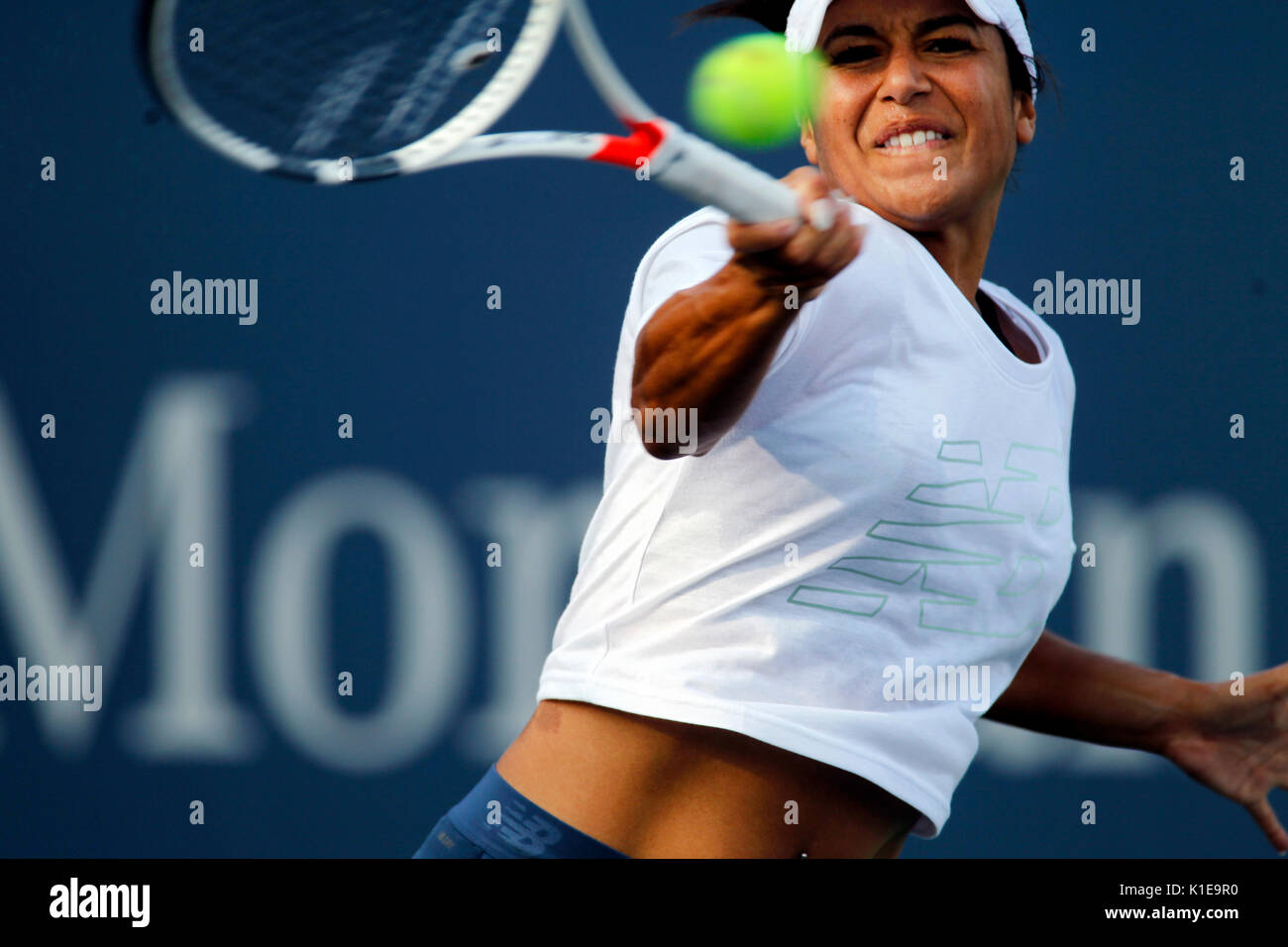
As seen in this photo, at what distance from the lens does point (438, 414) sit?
103 inches

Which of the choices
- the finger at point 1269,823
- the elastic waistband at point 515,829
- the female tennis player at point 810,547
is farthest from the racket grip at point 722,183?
the finger at point 1269,823

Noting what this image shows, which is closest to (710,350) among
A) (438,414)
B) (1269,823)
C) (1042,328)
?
(1042,328)

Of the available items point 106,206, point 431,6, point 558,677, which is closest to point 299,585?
point 106,206

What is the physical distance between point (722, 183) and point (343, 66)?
403mm

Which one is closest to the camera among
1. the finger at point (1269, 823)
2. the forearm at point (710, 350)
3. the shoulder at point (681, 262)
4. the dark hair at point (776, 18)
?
the forearm at point (710, 350)

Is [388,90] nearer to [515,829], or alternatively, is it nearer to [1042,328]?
[515,829]

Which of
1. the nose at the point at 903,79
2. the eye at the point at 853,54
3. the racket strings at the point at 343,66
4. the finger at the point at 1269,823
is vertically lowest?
the finger at the point at 1269,823

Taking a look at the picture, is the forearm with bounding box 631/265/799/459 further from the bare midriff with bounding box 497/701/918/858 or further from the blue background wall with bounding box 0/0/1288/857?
the blue background wall with bounding box 0/0/1288/857

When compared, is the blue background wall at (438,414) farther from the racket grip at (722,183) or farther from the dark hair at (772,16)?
the racket grip at (722,183)

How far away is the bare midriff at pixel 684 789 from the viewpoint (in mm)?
1335

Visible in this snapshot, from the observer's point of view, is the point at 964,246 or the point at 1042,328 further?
the point at 1042,328

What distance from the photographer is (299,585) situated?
2.55 meters

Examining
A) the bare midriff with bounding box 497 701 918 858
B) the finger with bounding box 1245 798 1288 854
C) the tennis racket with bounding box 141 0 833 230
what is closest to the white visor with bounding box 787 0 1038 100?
the tennis racket with bounding box 141 0 833 230
